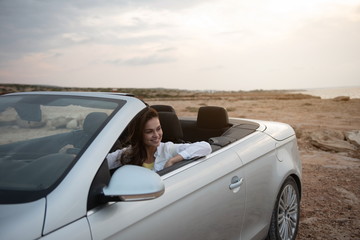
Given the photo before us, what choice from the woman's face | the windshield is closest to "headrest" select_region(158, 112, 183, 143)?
the woman's face

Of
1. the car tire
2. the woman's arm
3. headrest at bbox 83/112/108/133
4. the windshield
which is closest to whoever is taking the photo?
the windshield

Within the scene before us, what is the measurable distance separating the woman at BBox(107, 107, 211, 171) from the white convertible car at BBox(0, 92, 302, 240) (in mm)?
153

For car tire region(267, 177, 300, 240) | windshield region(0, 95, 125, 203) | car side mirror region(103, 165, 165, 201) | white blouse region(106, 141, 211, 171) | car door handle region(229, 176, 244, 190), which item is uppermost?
windshield region(0, 95, 125, 203)

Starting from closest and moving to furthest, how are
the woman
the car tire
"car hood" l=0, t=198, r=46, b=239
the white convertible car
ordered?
"car hood" l=0, t=198, r=46, b=239, the white convertible car, the woman, the car tire

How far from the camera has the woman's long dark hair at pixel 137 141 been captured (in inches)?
100.0

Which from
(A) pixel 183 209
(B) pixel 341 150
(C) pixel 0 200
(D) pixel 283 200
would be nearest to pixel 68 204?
(C) pixel 0 200

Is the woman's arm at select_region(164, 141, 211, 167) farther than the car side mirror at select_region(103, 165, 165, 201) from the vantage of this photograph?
Yes

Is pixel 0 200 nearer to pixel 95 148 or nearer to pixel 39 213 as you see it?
pixel 39 213

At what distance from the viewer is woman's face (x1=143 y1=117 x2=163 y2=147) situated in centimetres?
256


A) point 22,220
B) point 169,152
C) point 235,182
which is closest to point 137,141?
point 169,152

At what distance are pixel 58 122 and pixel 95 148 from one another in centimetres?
55

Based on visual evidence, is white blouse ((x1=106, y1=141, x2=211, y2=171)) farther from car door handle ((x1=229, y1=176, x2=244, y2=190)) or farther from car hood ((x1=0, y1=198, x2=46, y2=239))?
car hood ((x1=0, y1=198, x2=46, y2=239))

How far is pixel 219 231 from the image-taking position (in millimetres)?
2238

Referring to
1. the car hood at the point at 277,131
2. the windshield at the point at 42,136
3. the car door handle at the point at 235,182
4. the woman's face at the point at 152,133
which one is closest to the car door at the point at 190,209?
the car door handle at the point at 235,182
